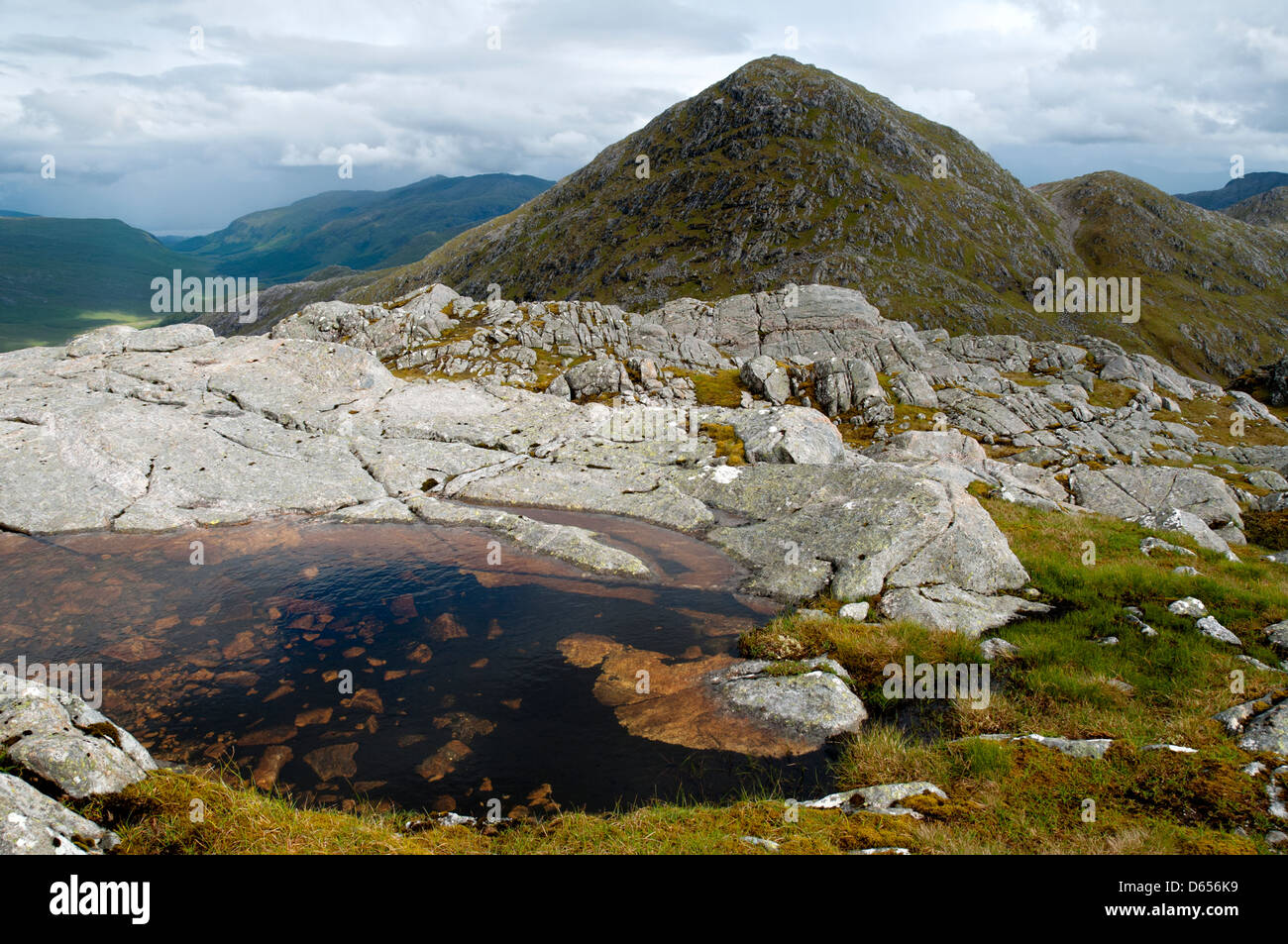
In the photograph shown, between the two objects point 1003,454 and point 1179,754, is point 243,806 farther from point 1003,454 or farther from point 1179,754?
point 1003,454

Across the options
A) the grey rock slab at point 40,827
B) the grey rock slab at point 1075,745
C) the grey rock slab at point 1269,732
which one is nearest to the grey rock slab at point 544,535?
the grey rock slab at point 1075,745

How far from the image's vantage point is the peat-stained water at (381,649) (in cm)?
1653

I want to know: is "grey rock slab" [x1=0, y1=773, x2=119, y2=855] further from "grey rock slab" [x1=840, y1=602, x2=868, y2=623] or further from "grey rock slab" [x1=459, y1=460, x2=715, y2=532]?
"grey rock slab" [x1=459, y1=460, x2=715, y2=532]

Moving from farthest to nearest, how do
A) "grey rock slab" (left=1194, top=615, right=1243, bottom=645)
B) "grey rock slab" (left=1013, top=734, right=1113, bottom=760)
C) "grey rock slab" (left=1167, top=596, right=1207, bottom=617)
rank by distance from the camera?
1. "grey rock slab" (left=1167, top=596, right=1207, bottom=617)
2. "grey rock slab" (left=1194, top=615, right=1243, bottom=645)
3. "grey rock slab" (left=1013, top=734, right=1113, bottom=760)

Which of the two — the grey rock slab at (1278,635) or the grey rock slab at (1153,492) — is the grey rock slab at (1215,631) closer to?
the grey rock slab at (1278,635)

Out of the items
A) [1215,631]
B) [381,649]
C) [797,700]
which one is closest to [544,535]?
[381,649]

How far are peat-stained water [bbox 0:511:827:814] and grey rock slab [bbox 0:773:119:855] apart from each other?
536 centimetres

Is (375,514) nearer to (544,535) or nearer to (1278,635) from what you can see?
(544,535)

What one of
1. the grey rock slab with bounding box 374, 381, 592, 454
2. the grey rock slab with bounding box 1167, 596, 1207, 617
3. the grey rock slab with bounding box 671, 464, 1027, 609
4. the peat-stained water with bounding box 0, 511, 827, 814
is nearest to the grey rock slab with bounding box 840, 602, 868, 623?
the grey rock slab with bounding box 671, 464, 1027, 609

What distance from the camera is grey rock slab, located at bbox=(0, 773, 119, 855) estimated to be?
361 inches

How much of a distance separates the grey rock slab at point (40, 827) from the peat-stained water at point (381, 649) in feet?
17.6

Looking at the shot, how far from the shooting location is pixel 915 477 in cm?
3291
